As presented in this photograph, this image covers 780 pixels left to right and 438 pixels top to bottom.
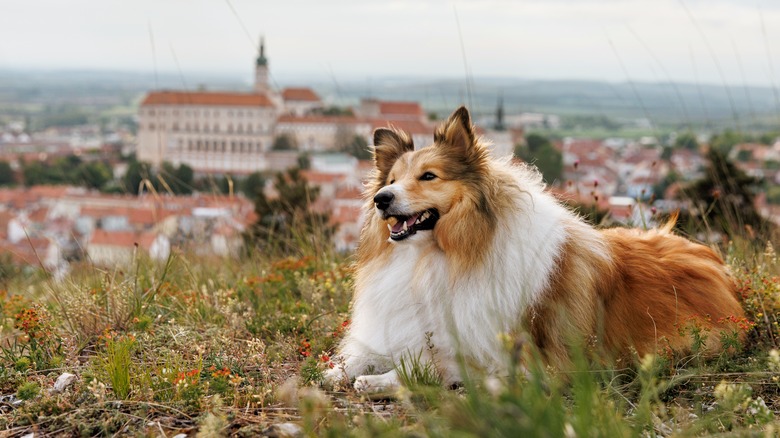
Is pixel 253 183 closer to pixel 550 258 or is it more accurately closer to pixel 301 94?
pixel 550 258

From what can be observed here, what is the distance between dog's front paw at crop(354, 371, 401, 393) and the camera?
3.40 m

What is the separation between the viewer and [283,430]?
2.86 m

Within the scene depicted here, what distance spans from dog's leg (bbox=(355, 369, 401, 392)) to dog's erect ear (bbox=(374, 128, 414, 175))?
1.03 meters

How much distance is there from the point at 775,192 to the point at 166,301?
2211 inches

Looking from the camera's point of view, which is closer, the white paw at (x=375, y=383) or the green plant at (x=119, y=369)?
the green plant at (x=119, y=369)

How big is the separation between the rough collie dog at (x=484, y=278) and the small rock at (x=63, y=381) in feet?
3.83

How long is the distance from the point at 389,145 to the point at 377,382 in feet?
3.86

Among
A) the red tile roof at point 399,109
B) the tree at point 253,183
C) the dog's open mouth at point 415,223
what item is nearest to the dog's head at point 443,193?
the dog's open mouth at point 415,223

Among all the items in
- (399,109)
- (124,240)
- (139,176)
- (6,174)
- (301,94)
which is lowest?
(6,174)

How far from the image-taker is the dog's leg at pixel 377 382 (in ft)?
11.2

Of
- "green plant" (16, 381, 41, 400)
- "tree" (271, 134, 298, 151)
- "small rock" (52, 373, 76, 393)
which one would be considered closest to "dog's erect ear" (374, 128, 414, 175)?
"small rock" (52, 373, 76, 393)

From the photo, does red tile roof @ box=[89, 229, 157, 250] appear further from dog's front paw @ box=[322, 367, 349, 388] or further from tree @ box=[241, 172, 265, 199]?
tree @ box=[241, 172, 265, 199]

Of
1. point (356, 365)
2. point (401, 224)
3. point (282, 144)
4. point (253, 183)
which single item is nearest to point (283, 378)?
point (356, 365)

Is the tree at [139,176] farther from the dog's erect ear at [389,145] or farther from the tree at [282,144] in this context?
the tree at [282,144]
